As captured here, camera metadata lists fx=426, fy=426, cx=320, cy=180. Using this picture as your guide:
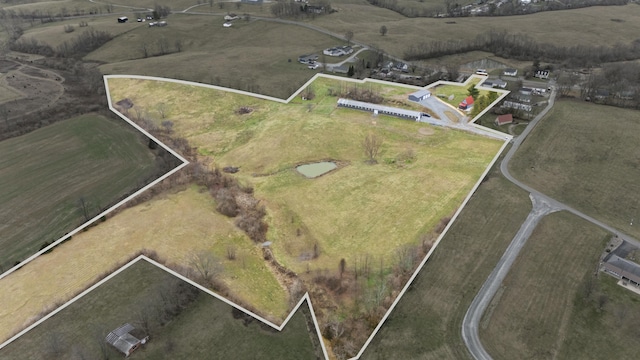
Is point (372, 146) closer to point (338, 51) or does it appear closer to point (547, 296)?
point (547, 296)

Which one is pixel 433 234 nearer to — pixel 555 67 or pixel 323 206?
pixel 323 206

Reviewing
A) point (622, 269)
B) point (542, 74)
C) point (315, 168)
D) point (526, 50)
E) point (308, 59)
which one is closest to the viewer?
point (622, 269)

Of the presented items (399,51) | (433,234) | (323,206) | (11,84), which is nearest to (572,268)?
(433,234)

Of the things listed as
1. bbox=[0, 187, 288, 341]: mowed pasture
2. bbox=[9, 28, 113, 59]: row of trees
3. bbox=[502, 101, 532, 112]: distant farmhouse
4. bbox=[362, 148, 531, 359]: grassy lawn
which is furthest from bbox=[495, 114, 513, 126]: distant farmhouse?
bbox=[9, 28, 113, 59]: row of trees

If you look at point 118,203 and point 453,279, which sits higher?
point 453,279

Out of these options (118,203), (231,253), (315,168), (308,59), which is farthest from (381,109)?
(118,203)

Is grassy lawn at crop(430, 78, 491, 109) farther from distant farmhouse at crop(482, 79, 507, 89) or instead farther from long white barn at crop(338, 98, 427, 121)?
long white barn at crop(338, 98, 427, 121)

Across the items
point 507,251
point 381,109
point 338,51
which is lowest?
point 507,251
